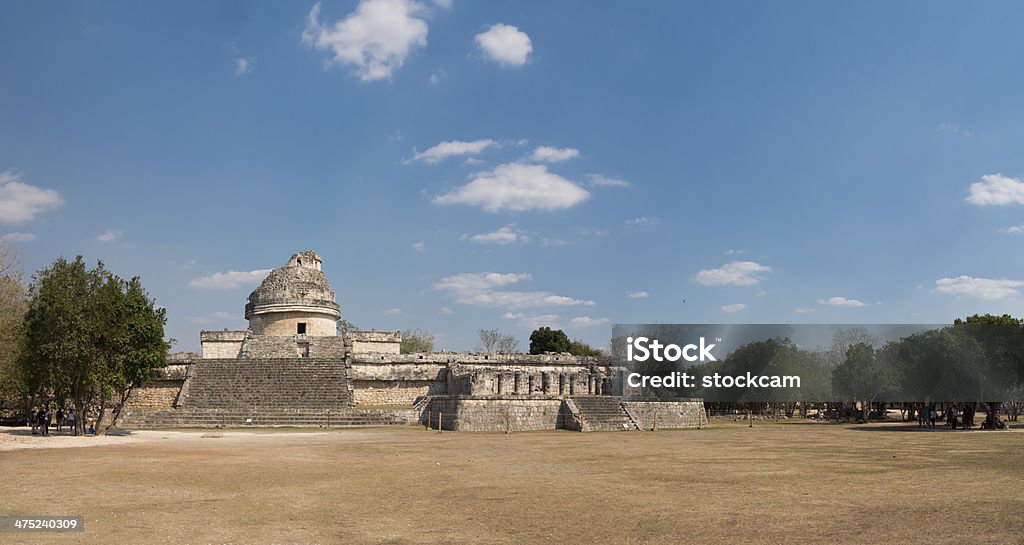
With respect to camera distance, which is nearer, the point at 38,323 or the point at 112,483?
the point at 112,483

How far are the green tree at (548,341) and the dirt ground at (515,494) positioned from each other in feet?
158

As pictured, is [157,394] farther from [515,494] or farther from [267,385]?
[515,494]

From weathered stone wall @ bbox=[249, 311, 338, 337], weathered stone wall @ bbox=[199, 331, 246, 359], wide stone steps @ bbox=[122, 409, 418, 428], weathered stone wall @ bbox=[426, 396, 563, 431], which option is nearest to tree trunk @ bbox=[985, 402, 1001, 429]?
weathered stone wall @ bbox=[426, 396, 563, 431]

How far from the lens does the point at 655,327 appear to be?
55.1 m

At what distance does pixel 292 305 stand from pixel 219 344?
4468mm

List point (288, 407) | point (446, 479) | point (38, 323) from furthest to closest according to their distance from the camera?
1. point (288, 407)
2. point (38, 323)
3. point (446, 479)

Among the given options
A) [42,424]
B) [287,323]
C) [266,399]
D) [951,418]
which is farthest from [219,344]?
[951,418]

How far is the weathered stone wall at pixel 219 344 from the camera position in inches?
1631

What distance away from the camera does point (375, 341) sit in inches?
1736

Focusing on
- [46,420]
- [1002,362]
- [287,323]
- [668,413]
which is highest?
[287,323]

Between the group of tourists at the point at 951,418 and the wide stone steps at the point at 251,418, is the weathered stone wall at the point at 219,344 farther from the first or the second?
the group of tourists at the point at 951,418

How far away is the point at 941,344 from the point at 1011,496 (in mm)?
31608

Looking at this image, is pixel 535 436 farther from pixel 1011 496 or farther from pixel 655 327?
pixel 655 327

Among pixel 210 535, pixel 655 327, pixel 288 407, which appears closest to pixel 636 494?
pixel 210 535
